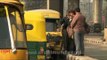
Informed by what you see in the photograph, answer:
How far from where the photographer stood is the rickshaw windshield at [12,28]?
939 cm

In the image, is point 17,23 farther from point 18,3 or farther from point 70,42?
point 70,42

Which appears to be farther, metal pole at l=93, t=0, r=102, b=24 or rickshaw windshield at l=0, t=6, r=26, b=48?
metal pole at l=93, t=0, r=102, b=24

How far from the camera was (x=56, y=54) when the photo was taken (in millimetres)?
17953

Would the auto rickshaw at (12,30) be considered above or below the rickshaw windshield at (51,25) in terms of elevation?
above

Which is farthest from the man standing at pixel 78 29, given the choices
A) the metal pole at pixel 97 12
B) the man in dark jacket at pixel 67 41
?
the metal pole at pixel 97 12

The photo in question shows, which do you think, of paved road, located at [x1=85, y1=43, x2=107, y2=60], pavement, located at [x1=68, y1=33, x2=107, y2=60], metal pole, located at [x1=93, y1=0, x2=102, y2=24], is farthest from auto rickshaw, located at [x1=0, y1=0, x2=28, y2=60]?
metal pole, located at [x1=93, y1=0, x2=102, y2=24]

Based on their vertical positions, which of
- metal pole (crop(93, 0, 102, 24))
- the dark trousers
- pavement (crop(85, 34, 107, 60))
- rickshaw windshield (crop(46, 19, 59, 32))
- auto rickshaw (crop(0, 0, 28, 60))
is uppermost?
auto rickshaw (crop(0, 0, 28, 60))

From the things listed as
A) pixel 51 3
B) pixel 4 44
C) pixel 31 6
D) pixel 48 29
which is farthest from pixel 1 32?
pixel 31 6

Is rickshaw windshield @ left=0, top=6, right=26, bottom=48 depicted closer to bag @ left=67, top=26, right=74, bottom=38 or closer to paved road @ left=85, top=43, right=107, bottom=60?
bag @ left=67, top=26, right=74, bottom=38

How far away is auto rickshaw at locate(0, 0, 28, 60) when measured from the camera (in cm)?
927

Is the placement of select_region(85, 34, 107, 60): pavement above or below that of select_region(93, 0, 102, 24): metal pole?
above

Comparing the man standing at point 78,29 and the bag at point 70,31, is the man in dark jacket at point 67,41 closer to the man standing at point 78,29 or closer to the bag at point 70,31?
the bag at point 70,31

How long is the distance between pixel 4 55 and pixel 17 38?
0.67 metres

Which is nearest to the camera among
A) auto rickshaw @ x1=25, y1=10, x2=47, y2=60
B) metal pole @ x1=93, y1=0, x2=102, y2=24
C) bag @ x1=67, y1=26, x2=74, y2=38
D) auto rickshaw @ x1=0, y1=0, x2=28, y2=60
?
auto rickshaw @ x1=0, y1=0, x2=28, y2=60
